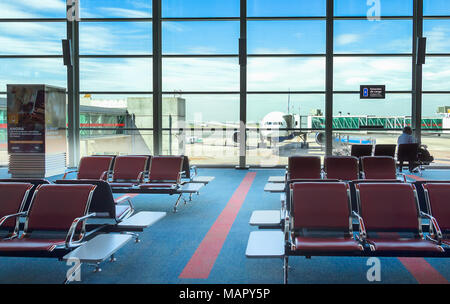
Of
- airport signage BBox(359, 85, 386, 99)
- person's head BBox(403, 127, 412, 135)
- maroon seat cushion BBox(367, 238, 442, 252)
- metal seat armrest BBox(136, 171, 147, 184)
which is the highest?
airport signage BBox(359, 85, 386, 99)

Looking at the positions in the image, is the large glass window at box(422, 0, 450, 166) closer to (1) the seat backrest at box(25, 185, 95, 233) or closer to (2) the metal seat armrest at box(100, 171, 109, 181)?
(2) the metal seat armrest at box(100, 171, 109, 181)

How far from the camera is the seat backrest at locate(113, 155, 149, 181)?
7.25 meters

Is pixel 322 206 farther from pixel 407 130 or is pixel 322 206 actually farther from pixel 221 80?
pixel 221 80

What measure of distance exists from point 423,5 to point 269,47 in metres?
4.52

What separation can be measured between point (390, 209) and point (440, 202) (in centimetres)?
49

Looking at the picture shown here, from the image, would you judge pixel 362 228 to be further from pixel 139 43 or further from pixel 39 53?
pixel 39 53

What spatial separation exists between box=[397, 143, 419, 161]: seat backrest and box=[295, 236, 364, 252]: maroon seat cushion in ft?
25.9

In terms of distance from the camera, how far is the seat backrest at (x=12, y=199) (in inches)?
155

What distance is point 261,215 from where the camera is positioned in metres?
4.53

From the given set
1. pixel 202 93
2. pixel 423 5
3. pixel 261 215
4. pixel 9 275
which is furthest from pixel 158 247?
pixel 423 5

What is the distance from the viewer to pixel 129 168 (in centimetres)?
729

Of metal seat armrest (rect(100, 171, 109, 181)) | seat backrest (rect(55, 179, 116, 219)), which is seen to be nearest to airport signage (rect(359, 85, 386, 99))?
metal seat armrest (rect(100, 171, 109, 181))
